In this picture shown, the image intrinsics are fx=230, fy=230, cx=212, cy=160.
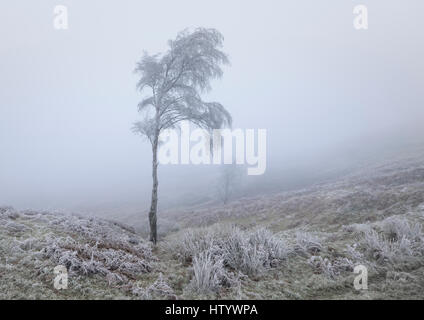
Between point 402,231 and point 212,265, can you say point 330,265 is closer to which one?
point 212,265

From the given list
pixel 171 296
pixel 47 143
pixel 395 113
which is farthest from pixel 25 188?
pixel 395 113

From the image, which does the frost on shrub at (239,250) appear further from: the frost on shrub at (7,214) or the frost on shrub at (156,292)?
the frost on shrub at (7,214)

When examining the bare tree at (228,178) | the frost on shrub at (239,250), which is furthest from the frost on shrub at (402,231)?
the bare tree at (228,178)

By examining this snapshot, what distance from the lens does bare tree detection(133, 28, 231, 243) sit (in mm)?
10109

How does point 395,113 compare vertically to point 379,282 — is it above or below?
above

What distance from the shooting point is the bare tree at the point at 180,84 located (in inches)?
398

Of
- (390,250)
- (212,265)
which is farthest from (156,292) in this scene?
(390,250)

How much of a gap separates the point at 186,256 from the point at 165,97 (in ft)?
24.2

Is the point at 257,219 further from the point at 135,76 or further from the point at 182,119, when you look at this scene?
the point at 135,76

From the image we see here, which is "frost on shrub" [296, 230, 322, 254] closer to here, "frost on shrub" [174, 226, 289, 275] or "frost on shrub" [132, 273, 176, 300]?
"frost on shrub" [174, 226, 289, 275]

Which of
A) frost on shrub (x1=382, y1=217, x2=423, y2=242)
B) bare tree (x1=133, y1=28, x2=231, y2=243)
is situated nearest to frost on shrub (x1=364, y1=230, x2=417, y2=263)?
frost on shrub (x1=382, y1=217, x2=423, y2=242)

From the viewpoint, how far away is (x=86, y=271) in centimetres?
443

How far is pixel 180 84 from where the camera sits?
10.6 meters
